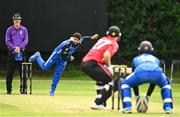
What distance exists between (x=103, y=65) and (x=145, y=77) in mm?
1671

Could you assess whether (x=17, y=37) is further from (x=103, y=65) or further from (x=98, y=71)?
(x=98, y=71)

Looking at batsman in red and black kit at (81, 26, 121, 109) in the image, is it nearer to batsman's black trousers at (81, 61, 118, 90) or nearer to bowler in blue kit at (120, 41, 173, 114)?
batsman's black trousers at (81, 61, 118, 90)

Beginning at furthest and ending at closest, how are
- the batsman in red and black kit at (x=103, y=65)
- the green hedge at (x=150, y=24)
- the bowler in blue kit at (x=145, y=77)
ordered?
the green hedge at (x=150, y=24) → the batsman in red and black kit at (x=103, y=65) → the bowler in blue kit at (x=145, y=77)

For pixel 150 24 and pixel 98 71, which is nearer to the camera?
pixel 98 71

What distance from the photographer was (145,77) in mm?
15875

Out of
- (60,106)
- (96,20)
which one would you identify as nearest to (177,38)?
(96,20)

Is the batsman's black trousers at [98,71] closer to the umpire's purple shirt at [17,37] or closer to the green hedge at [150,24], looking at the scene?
the umpire's purple shirt at [17,37]

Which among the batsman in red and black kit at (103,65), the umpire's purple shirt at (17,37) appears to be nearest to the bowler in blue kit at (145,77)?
the batsman in red and black kit at (103,65)

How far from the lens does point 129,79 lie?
16.0 metres

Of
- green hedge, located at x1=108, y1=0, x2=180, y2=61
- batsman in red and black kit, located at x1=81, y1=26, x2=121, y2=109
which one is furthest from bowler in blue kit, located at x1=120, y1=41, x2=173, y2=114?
green hedge, located at x1=108, y1=0, x2=180, y2=61

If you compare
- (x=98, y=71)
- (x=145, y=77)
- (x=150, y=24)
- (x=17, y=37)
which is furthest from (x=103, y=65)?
(x=150, y=24)

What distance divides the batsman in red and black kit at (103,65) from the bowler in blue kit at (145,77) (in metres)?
0.94

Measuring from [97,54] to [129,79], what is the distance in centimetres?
153

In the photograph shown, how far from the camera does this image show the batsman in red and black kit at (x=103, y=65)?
17.0 m
